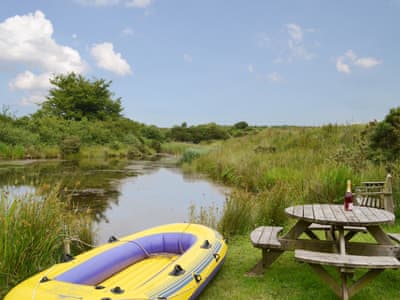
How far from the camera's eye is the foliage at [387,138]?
20.3 ft

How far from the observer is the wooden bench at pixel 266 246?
286cm

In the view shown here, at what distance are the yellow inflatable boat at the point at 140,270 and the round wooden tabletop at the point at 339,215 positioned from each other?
817 millimetres

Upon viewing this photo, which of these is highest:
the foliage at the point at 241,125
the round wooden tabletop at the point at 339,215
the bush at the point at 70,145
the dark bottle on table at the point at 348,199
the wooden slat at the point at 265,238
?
the foliage at the point at 241,125

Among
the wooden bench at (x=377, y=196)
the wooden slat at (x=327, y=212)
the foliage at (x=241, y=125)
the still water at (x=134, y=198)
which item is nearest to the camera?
the wooden slat at (x=327, y=212)

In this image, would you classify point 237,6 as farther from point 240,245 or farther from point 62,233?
point 62,233

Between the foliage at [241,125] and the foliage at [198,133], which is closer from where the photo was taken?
the foliage at [198,133]

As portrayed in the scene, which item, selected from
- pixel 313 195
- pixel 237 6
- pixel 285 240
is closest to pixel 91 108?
pixel 237 6

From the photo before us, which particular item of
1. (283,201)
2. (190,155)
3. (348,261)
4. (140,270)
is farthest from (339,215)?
(190,155)

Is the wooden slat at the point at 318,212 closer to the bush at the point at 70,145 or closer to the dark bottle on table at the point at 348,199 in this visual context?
the dark bottle on table at the point at 348,199

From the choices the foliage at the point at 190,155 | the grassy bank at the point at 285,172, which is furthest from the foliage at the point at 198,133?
the grassy bank at the point at 285,172

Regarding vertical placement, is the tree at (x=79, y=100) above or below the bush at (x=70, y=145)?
above

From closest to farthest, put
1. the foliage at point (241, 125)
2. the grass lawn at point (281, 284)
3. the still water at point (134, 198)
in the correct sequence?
1. the grass lawn at point (281, 284)
2. the still water at point (134, 198)
3. the foliage at point (241, 125)

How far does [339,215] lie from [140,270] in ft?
5.67

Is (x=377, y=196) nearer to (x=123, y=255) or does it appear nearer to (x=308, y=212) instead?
(x=308, y=212)
